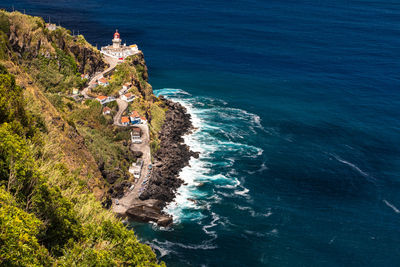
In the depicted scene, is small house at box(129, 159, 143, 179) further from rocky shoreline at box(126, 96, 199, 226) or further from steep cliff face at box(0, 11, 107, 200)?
steep cliff face at box(0, 11, 107, 200)

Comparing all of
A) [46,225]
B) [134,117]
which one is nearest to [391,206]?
[134,117]

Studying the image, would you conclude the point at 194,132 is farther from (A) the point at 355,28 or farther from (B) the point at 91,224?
(A) the point at 355,28

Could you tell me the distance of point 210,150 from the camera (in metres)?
97.1

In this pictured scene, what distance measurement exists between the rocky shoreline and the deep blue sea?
7.35 ft

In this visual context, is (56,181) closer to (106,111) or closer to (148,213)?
(148,213)

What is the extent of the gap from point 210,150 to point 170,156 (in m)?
11.8

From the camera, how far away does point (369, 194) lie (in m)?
81.7

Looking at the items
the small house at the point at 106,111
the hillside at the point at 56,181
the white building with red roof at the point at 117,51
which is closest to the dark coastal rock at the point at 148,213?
the hillside at the point at 56,181

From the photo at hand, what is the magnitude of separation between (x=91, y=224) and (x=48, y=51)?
266ft

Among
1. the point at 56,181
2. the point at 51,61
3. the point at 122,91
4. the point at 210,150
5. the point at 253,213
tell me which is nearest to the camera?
the point at 56,181

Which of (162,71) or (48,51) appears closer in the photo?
(48,51)

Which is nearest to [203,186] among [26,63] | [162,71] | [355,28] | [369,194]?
[369,194]

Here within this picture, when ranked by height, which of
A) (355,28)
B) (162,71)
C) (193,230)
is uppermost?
(355,28)

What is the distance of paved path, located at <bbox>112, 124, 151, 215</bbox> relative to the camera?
72250 millimetres
